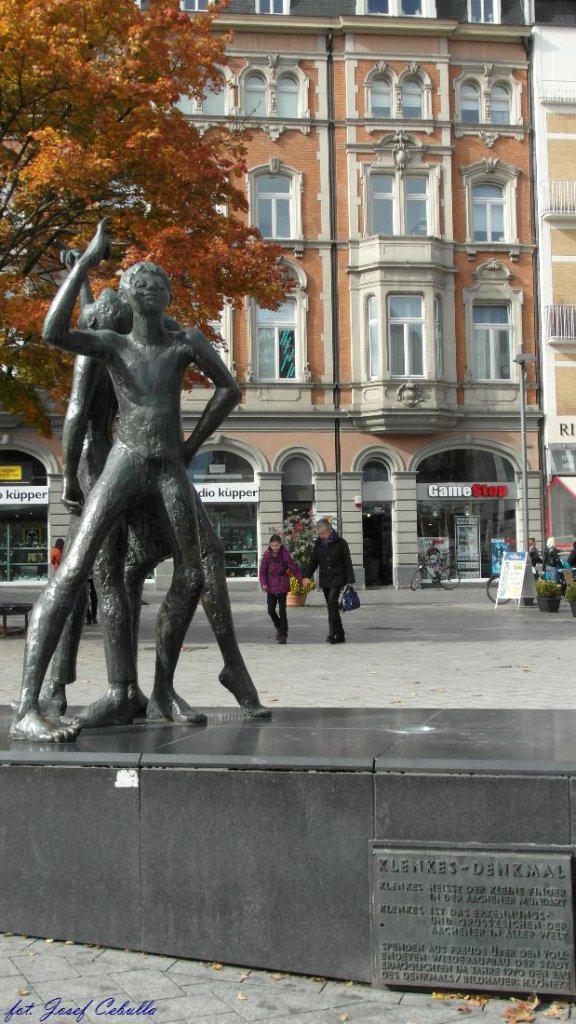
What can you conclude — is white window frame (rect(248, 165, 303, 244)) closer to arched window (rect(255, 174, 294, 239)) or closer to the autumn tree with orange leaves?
arched window (rect(255, 174, 294, 239))

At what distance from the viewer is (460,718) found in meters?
5.87

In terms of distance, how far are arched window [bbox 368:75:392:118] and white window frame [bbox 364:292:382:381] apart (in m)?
5.66

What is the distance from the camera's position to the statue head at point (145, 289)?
18.8 ft

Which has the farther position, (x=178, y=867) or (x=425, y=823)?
(x=178, y=867)

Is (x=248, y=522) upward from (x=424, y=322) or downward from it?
downward

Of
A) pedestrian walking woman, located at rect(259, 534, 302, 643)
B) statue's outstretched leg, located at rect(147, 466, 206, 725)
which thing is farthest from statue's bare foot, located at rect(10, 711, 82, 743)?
pedestrian walking woman, located at rect(259, 534, 302, 643)

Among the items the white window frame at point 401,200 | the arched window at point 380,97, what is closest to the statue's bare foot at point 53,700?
the white window frame at point 401,200

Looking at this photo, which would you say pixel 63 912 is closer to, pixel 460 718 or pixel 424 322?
pixel 460 718

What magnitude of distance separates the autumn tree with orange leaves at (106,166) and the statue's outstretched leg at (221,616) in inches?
461

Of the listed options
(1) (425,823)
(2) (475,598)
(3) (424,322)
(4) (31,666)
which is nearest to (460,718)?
(1) (425,823)

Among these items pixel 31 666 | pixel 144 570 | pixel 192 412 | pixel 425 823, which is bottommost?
pixel 425 823

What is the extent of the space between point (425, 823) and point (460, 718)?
5.16 feet

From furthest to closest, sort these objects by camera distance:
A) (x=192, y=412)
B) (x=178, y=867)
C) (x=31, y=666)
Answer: (x=192, y=412) → (x=31, y=666) → (x=178, y=867)

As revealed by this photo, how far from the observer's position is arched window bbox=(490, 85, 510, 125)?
37.2 m
